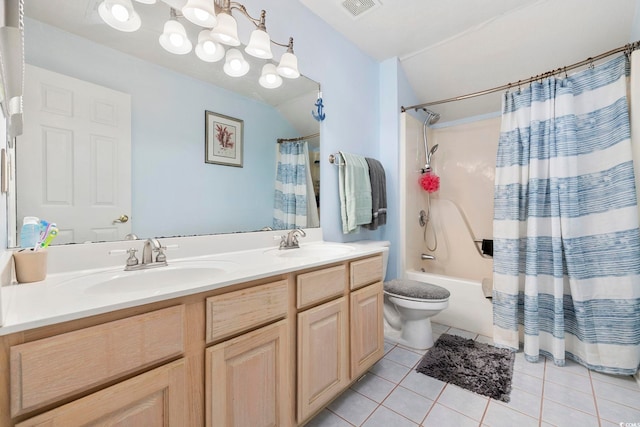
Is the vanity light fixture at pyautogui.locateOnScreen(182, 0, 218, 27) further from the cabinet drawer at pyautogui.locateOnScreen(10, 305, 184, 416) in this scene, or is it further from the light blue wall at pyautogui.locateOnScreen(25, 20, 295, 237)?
the cabinet drawer at pyautogui.locateOnScreen(10, 305, 184, 416)

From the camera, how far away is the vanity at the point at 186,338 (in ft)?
1.91

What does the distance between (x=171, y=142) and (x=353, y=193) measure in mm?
1227

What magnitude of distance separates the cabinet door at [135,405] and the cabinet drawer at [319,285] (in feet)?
1.59

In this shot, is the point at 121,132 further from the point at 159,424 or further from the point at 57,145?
the point at 159,424

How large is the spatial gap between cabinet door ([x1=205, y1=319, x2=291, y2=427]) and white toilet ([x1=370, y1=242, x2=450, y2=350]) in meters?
1.08

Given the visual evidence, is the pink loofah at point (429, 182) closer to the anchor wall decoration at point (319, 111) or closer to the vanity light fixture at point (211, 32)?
the anchor wall decoration at point (319, 111)

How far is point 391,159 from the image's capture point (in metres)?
2.43

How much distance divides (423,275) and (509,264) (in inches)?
26.1

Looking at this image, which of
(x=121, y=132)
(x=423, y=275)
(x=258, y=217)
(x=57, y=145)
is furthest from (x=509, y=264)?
(x=57, y=145)

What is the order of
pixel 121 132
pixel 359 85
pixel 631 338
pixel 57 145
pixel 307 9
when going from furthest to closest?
pixel 359 85 → pixel 307 9 → pixel 631 338 → pixel 121 132 → pixel 57 145

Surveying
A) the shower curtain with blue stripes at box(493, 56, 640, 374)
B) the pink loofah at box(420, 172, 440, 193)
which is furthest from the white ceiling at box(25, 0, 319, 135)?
the shower curtain with blue stripes at box(493, 56, 640, 374)

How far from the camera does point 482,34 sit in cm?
205

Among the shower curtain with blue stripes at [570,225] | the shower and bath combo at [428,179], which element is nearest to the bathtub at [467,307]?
the shower curtain with blue stripes at [570,225]

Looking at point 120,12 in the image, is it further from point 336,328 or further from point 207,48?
point 336,328
